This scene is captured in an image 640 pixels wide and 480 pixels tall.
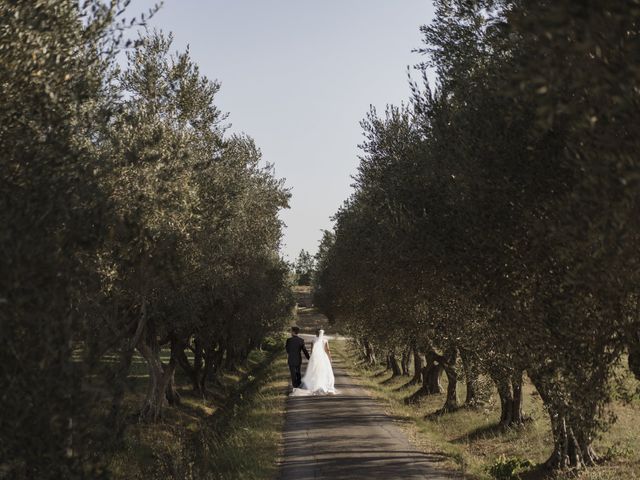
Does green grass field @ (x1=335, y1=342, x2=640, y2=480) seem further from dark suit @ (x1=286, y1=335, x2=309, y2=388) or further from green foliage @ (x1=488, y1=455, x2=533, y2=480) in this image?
dark suit @ (x1=286, y1=335, x2=309, y2=388)

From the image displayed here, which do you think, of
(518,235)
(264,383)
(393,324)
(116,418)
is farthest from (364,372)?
(116,418)

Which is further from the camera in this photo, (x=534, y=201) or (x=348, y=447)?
(x=348, y=447)

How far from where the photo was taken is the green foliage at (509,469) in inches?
749

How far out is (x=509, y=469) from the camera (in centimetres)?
1923

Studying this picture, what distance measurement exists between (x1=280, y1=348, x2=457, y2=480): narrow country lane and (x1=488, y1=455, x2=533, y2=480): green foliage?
4.80ft

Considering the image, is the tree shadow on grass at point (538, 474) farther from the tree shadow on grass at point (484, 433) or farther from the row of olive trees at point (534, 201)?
the tree shadow on grass at point (484, 433)

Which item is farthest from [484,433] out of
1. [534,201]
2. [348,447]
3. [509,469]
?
[534,201]

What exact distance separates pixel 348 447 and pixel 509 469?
5.93 metres

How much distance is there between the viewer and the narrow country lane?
19062mm

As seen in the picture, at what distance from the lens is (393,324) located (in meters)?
28.5

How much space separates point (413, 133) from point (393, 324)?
8122 mm

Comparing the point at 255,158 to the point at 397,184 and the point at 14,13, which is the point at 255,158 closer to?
the point at 397,184

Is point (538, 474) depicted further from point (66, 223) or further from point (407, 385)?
point (407, 385)

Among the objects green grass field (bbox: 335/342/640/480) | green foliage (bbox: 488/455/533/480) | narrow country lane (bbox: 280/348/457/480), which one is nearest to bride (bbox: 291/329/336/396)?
narrow country lane (bbox: 280/348/457/480)
